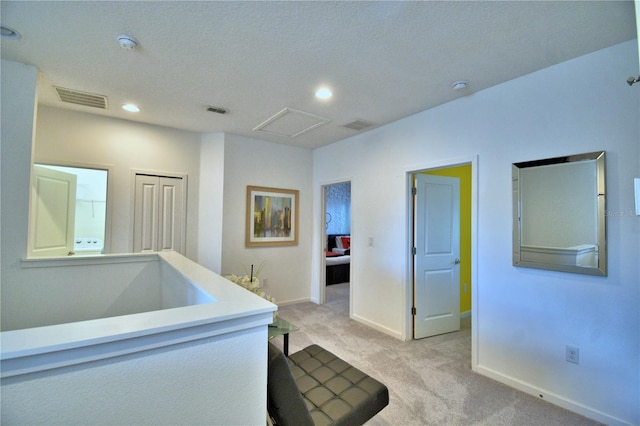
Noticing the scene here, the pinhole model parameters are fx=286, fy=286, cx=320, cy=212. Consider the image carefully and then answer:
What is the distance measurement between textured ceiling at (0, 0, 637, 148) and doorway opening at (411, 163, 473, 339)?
1.03 metres

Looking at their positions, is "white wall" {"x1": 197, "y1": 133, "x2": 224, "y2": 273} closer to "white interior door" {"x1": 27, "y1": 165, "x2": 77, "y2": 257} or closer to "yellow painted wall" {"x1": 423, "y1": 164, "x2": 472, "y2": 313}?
"white interior door" {"x1": 27, "y1": 165, "x2": 77, "y2": 257}

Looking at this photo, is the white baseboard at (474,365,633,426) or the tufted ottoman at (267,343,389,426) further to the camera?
the white baseboard at (474,365,633,426)

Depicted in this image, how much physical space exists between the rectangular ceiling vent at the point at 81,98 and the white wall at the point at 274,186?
1439 millimetres

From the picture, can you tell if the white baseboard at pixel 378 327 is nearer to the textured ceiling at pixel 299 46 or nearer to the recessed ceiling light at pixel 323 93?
the textured ceiling at pixel 299 46

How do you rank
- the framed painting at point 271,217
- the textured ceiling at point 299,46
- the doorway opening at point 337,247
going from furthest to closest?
the doorway opening at point 337,247 → the framed painting at point 271,217 → the textured ceiling at point 299,46

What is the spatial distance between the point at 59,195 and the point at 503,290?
4.70 meters

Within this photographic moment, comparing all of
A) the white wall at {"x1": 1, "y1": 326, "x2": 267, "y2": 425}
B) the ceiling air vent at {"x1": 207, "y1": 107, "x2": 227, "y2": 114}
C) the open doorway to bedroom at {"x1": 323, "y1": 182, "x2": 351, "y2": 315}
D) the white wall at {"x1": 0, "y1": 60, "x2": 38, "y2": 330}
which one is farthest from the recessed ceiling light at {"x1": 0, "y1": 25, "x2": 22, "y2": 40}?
the open doorway to bedroom at {"x1": 323, "y1": 182, "x2": 351, "y2": 315}

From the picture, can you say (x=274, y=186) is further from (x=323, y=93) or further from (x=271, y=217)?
(x=323, y=93)

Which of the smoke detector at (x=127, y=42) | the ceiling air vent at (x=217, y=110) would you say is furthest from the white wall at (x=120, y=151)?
the smoke detector at (x=127, y=42)

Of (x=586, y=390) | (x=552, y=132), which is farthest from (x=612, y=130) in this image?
(x=586, y=390)

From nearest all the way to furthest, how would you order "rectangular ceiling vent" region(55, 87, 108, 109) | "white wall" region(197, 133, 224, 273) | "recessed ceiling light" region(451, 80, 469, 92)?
"recessed ceiling light" region(451, 80, 469, 92), "rectangular ceiling vent" region(55, 87, 108, 109), "white wall" region(197, 133, 224, 273)

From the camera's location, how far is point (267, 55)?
2102 millimetres

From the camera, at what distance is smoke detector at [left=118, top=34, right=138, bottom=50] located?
190 cm

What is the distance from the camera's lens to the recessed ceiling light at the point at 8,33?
185cm
